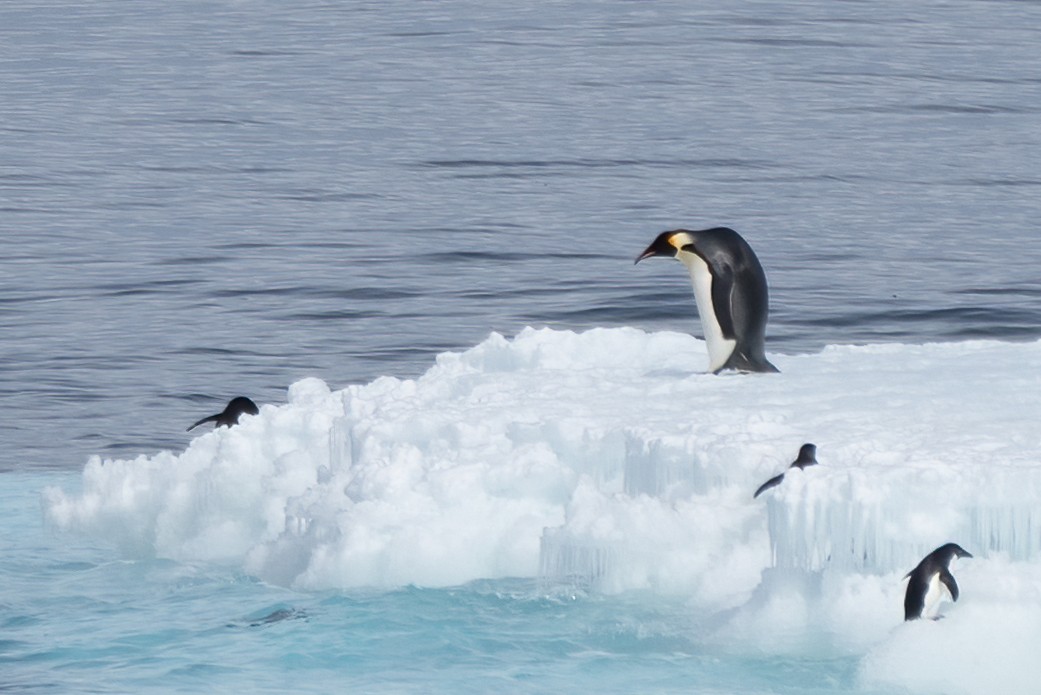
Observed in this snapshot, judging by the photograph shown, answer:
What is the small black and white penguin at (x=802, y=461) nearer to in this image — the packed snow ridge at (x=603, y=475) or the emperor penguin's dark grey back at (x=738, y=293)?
the packed snow ridge at (x=603, y=475)

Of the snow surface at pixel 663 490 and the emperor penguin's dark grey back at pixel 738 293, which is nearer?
the snow surface at pixel 663 490

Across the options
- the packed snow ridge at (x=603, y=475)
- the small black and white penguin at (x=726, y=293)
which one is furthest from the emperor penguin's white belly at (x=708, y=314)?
the packed snow ridge at (x=603, y=475)

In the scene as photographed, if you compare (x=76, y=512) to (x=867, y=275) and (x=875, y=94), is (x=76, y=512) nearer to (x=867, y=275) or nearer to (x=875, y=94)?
(x=867, y=275)

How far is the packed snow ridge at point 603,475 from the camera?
25.2ft

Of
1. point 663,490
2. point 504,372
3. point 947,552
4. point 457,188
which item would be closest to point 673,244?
point 504,372

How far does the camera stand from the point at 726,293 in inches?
416

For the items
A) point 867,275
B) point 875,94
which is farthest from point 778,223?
point 875,94

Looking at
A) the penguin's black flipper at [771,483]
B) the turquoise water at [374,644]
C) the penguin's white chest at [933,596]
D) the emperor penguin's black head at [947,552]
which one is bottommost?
the turquoise water at [374,644]

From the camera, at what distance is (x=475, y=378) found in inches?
407

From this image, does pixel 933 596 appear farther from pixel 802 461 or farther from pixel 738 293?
pixel 738 293

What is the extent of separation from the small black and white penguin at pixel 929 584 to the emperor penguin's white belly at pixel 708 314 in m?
3.26

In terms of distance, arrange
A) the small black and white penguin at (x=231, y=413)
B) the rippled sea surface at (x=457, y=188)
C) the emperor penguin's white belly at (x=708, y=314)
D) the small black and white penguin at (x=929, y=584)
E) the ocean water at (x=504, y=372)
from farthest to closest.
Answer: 1. the rippled sea surface at (x=457, y=188)
2. the small black and white penguin at (x=231, y=413)
3. the emperor penguin's white belly at (x=708, y=314)
4. the ocean water at (x=504, y=372)
5. the small black and white penguin at (x=929, y=584)

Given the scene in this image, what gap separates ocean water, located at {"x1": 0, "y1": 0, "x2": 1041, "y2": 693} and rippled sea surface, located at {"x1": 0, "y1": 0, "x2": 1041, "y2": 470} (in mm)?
97

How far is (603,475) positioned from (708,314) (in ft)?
6.26
